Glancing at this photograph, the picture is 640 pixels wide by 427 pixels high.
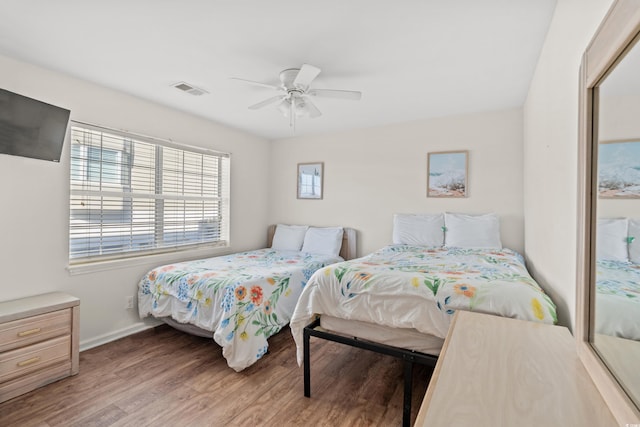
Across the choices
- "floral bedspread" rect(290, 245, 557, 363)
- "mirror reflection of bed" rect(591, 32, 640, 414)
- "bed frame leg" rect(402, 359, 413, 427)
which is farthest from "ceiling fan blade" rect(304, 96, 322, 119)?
"bed frame leg" rect(402, 359, 413, 427)

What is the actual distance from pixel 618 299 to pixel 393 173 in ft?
10.7

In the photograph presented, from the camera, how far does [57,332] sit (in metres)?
2.24

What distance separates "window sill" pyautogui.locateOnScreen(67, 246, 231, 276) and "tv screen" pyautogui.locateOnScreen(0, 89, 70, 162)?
0.96m

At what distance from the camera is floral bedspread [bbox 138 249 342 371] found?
2.38 meters

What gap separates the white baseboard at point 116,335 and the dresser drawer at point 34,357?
47 cm

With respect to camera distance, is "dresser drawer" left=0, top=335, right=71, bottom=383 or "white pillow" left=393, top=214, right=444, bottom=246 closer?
"dresser drawer" left=0, top=335, right=71, bottom=383

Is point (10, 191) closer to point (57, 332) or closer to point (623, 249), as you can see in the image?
point (57, 332)

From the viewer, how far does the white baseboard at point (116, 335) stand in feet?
8.93

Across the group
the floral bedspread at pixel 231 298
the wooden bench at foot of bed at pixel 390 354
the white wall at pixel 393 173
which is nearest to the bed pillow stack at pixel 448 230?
the white wall at pixel 393 173

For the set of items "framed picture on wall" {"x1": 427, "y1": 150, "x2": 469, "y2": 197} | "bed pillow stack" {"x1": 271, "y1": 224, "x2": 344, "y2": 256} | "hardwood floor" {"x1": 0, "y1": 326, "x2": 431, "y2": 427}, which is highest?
"framed picture on wall" {"x1": 427, "y1": 150, "x2": 469, "y2": 197}

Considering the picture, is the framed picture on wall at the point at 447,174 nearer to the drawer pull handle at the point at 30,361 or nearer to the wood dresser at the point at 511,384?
the wood dresser at the point at 511,384

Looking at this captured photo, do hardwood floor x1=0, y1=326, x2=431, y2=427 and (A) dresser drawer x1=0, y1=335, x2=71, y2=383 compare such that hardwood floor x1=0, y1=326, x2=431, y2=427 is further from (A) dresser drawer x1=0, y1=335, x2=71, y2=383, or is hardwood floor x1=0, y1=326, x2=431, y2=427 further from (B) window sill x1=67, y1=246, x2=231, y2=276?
(B) window sill x1=67, y1=246, x2=231, y2=276

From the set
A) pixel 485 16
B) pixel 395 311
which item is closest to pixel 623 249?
pixel 395 311

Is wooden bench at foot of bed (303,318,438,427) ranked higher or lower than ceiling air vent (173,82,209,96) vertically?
lower
